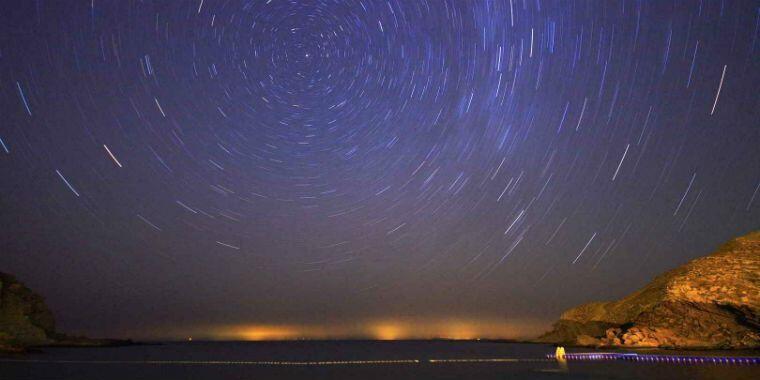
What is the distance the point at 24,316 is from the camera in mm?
111875

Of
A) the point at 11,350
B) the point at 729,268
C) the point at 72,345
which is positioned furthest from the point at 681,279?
the point at 72,345

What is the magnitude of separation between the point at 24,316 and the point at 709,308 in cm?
12576

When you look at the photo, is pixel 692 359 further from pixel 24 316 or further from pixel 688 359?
pixel 24 316

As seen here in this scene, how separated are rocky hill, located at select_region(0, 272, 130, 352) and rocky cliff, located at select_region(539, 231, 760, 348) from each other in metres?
111

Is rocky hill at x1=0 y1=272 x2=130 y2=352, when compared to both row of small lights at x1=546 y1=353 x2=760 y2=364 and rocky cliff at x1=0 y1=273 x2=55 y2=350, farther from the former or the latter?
row of small lights at x1=546 y1=353 x2=760 y2=364

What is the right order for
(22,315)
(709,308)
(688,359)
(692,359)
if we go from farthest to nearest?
(22,315)
(709,308)
(688,359)
(692,359)

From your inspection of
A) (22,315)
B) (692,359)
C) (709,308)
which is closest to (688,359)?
(692,359)

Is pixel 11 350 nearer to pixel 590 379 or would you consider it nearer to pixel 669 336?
pixel 590 379

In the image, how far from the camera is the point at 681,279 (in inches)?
3767

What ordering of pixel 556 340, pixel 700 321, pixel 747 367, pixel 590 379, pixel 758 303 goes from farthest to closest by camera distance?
pixel 556 340 < pixel 700 321 < pixel 758 303 < pixel 747 367 < pixel 590 379

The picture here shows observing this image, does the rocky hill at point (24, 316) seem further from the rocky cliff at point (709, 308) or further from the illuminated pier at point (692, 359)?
the rocky cliff at point (709, 308)

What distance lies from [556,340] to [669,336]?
7967cm

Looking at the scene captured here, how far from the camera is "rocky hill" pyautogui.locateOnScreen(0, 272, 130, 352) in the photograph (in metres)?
108

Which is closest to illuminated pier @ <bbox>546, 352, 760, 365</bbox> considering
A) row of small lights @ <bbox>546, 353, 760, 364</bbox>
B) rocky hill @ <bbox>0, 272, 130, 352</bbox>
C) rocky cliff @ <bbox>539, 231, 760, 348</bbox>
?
row of small lights @ <bbox>546, 353, 760, 364</bbox>
